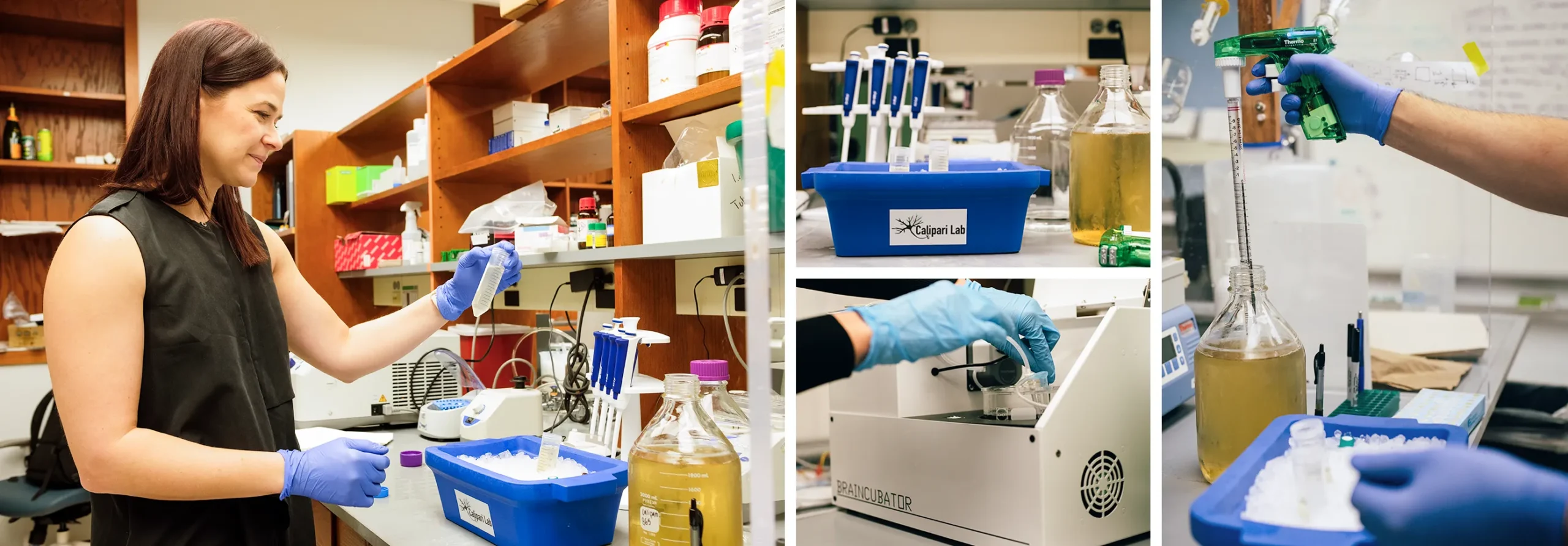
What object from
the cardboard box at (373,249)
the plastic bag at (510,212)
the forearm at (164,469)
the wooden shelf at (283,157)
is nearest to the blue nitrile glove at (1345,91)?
the forearm at (164,469)

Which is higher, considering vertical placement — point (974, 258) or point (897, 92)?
point (897, 92)

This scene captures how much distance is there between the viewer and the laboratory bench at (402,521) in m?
1.41

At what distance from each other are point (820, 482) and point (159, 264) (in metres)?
0.98

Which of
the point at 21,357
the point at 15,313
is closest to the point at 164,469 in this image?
the point at 21,357

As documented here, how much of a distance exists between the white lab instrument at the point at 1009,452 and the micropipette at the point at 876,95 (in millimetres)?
313

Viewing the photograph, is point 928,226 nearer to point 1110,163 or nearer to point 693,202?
point 1110,163

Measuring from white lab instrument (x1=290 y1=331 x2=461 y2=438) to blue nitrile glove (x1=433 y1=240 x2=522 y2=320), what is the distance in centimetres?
90

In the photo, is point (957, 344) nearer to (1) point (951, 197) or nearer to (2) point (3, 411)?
(1) point (951, 197)

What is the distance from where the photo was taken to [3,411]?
161 inches

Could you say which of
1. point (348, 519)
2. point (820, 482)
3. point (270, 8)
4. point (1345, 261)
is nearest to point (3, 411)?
point (270, 8)

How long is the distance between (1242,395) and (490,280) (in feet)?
4.22

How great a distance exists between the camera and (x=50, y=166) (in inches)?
166

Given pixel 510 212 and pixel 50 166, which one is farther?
pixel 50 166

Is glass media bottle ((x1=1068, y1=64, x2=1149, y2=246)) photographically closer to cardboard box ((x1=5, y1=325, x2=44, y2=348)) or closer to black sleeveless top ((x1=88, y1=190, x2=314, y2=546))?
black sleeveless top ((x1=88, y1=190, x2=314, y2=546))
